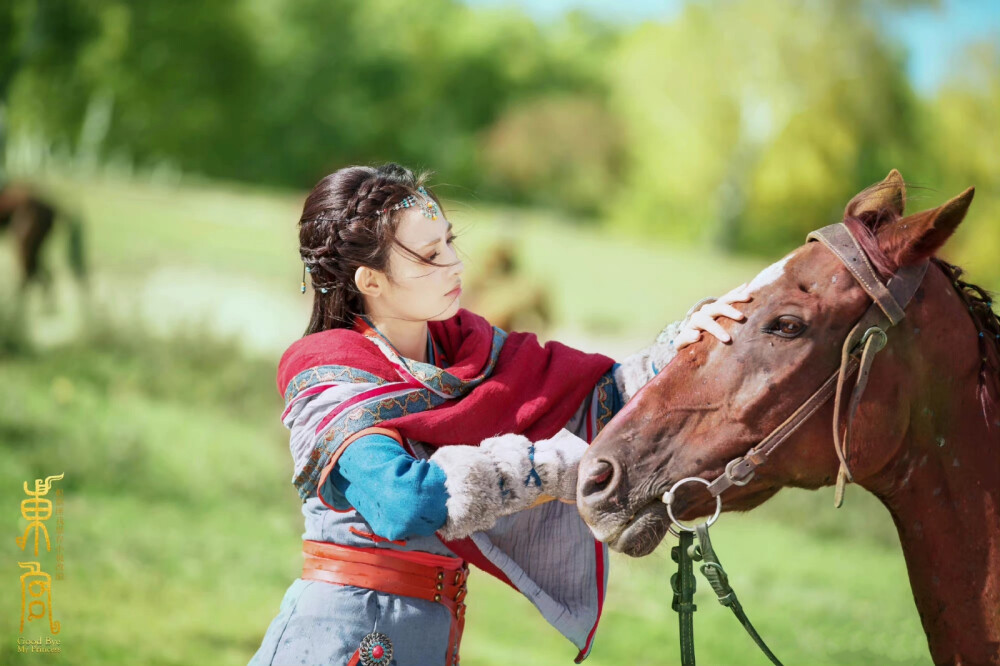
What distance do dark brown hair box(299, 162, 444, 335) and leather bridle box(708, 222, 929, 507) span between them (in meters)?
0.72

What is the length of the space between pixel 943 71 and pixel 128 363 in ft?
25.8

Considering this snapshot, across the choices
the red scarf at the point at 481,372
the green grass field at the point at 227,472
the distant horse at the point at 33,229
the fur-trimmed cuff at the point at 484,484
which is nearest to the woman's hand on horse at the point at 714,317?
the red scarf at the point at 481,372

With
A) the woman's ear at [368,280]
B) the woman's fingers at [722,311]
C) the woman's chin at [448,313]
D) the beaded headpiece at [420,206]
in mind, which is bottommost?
the woman's fingers at [722,311]

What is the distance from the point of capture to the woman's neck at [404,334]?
1.82 meters

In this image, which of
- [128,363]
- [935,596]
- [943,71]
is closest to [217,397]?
[128,363]

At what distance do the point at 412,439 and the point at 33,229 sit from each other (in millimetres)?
6526

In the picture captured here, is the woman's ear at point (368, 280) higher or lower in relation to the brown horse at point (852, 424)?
higher

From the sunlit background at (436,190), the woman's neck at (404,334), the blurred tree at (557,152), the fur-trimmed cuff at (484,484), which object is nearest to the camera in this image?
the fur-trimmed cuff at (484,484)

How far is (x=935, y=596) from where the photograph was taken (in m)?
1.62

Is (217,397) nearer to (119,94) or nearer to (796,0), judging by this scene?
(119,94)

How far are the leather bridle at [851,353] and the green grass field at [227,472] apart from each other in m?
2.26

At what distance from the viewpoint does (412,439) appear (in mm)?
1677

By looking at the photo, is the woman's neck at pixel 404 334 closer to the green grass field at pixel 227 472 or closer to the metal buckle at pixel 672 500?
the metal buckle at pixel 672 500

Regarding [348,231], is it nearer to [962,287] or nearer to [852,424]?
[852,424]
